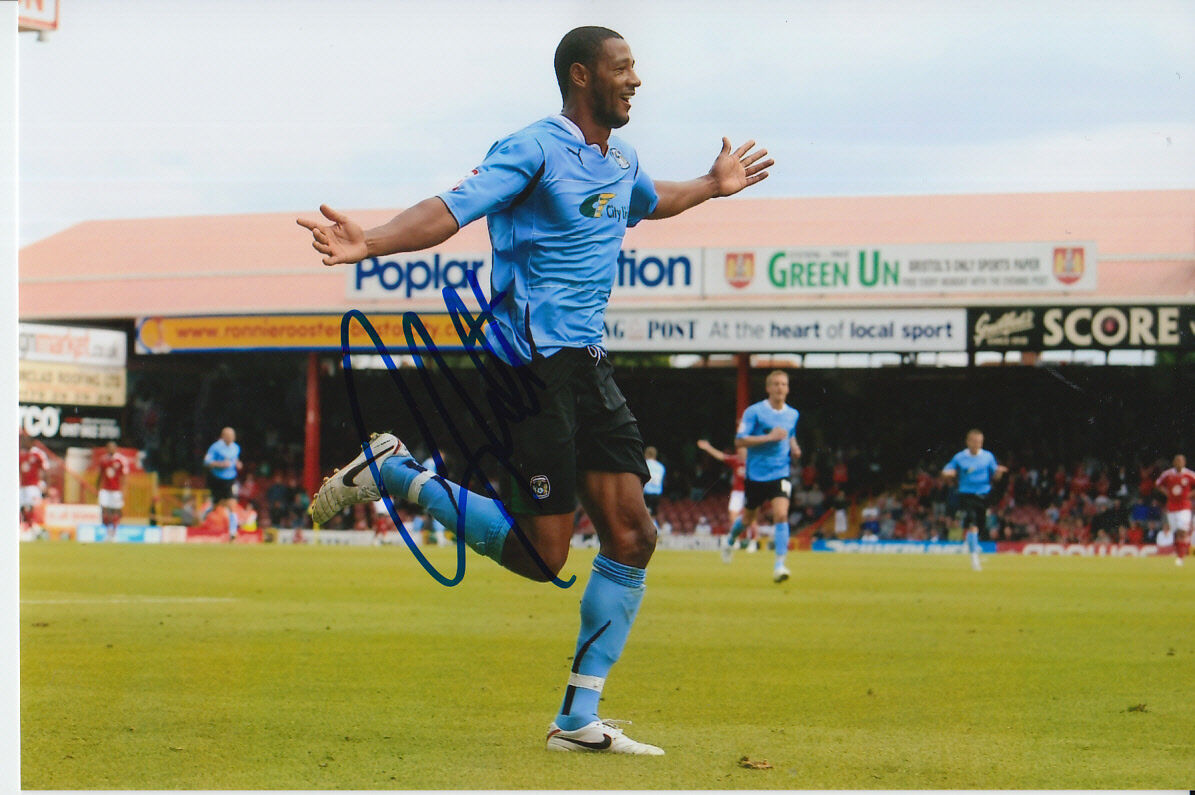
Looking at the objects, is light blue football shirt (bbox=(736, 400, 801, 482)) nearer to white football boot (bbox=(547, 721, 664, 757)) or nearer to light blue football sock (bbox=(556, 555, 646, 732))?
light blue football sock (bbox=(556, 555, 646, 732))

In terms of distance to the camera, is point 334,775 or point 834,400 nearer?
point 334,775

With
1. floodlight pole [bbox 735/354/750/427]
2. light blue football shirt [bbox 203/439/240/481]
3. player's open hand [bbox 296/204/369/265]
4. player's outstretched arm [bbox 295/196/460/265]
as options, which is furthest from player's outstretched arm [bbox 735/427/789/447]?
floodlight pole [bbox 735/354/750/427]

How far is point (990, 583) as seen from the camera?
14.9 meters

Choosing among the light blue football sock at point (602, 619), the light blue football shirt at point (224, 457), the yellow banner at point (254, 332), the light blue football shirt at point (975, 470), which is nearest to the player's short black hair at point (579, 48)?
the light blue football sock at point (602, 619)

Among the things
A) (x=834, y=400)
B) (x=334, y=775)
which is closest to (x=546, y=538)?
(x=334, y=775)

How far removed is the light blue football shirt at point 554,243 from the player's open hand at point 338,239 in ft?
2.04

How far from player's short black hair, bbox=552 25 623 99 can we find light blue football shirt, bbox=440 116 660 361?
0.18m

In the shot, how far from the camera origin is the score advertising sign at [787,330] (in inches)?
1038

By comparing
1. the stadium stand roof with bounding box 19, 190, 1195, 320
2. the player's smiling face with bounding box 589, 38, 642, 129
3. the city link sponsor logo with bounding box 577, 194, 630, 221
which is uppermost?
the stadium stand roof with bounding box 19, 190, 1195, 320

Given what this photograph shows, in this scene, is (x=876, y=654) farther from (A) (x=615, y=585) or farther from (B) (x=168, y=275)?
(B) (x=168, y=275)

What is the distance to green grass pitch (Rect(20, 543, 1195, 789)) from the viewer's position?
4406mm

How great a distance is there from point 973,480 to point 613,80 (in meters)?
15.2

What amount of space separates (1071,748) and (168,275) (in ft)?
90.4

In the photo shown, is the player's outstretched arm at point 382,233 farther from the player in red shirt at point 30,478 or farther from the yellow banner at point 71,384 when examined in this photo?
the yellow banner at point 71,384
